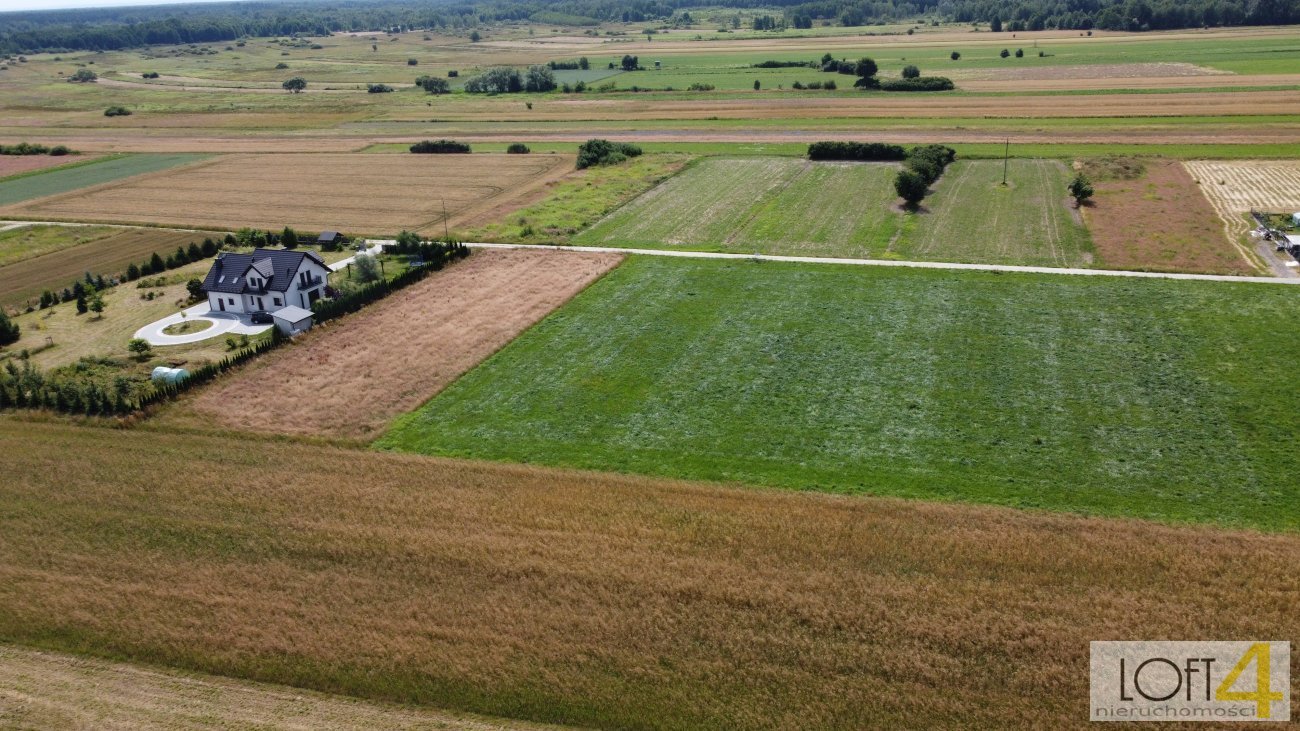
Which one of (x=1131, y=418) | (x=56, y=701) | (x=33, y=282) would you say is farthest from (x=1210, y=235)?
(x=33, y=282)

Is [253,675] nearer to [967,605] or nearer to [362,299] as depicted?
[967,605]

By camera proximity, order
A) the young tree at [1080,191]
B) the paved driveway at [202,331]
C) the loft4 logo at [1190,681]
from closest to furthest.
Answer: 1. the loft4 logo at [1190,681]
2. the paved driveway at [202,331]
3. the young tree at [1080,191]

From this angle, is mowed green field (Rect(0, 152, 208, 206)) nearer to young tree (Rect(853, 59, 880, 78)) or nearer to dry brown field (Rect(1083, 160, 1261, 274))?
young tree (Rect(853, 59, 880, 78))

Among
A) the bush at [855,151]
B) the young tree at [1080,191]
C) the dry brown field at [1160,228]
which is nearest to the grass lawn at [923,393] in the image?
the dry brown field at [1160,228]

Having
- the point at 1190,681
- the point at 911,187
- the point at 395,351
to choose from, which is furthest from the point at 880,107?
the point at 1190,681

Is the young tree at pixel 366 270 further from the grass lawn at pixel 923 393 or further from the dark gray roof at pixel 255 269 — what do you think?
the grass lawn at pixel 923 393
